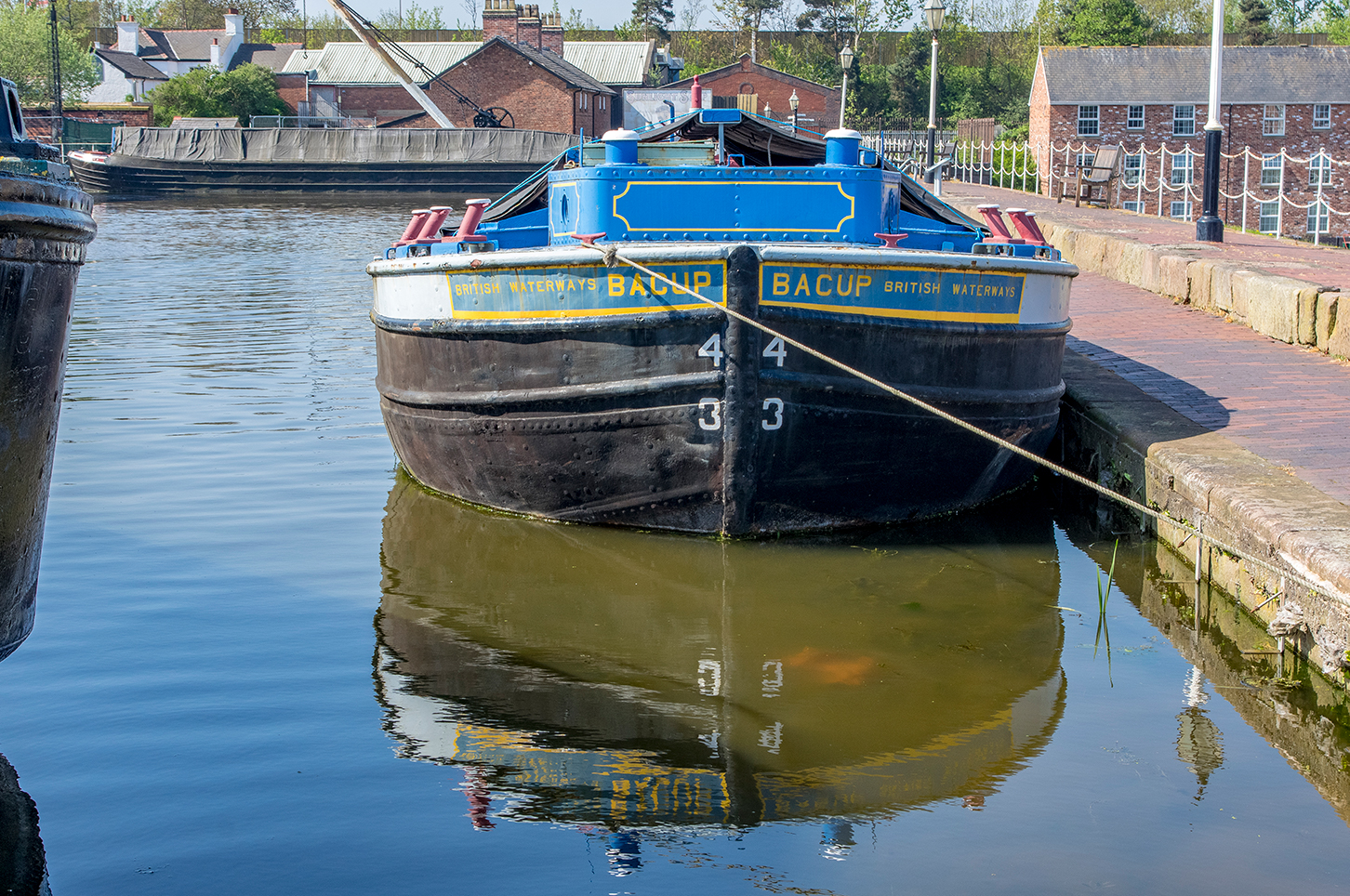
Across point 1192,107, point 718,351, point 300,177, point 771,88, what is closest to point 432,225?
point 718,351

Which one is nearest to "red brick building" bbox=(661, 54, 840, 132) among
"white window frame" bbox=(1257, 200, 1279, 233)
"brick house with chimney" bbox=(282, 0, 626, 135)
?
"brick house with chimney" bbox=(282, 0, 626, 135)

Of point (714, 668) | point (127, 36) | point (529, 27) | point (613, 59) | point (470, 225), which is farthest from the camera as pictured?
point (127, 36)

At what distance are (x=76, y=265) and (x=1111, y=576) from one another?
462 cm

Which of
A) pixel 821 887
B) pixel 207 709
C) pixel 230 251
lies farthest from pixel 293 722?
pixel 230 251

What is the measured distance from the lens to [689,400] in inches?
248

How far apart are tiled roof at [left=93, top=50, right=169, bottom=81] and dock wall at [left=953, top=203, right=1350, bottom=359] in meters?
67.4

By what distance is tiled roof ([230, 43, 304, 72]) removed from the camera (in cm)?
7144

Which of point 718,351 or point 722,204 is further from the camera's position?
point 722,204

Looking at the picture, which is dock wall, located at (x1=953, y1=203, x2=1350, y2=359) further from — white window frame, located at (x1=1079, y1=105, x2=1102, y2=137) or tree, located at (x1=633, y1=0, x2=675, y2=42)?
tree, located at (x1=633, y1=0, x2=675, y2=42)

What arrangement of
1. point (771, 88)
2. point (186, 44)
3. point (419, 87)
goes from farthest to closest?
point (186, 44) → point (771, 88) → point (419, 87)

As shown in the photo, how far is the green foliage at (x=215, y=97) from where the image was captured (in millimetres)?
54719

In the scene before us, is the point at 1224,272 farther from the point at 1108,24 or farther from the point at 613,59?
the point at 613,59

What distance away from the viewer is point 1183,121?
42969 millimetres

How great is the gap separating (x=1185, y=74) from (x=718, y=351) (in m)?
42.2
